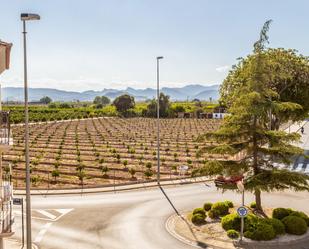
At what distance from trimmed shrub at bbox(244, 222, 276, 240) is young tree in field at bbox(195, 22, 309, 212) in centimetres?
205

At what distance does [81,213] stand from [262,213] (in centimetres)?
1134

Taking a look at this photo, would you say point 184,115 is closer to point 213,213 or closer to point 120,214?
point 120,214

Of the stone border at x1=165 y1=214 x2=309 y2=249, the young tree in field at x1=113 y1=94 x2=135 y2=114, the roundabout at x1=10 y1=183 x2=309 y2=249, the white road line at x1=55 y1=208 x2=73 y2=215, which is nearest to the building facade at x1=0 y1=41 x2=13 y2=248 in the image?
the roundabout at x1=10 y1=183 x2=309 y2=249

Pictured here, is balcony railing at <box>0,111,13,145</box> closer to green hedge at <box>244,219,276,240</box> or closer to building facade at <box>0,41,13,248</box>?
building facade at <box>0,41,13,248</box>

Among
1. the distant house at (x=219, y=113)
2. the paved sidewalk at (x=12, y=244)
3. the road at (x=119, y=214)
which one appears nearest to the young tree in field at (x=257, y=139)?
the road at (x=119, y=214)

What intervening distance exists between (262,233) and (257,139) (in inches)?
208

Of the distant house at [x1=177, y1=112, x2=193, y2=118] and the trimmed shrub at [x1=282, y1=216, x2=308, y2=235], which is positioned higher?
the distant house at [x1=177, y1=112, x2=193, y2=118]

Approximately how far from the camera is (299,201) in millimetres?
27172

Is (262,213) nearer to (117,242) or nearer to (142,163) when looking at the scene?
(117,242)

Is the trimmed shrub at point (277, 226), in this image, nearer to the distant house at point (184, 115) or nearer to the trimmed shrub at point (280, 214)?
the trimmed shrub at point (280, 214)

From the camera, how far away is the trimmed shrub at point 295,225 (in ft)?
66.9

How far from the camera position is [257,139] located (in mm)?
22094

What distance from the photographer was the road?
1997 centimetres

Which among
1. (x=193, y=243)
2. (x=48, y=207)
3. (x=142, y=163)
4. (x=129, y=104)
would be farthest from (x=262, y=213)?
(x=129, y=104)
